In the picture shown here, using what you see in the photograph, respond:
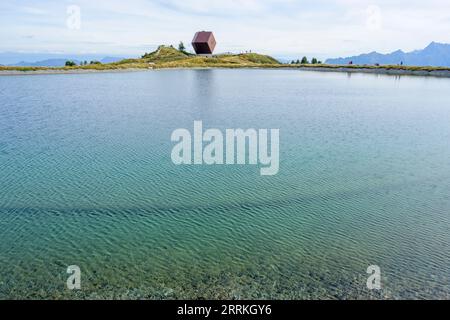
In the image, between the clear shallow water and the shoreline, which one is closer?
the clear shallow water

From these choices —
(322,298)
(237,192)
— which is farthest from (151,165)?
(322,298)

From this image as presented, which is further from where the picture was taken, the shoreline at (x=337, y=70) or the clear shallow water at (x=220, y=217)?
the shoreline at (x=337, y=70)

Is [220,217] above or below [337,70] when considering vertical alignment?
below

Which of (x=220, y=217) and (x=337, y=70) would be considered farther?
(x=337, y=70)

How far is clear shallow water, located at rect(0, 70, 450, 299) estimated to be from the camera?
1426cm

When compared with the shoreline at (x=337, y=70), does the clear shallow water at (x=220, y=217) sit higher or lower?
lower

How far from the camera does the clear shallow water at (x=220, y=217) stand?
14.3m

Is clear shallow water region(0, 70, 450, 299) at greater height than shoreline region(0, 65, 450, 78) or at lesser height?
lesser

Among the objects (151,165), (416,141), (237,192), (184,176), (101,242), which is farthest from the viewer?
(416,141)

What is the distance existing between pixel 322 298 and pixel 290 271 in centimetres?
192

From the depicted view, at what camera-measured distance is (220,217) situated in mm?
19375
